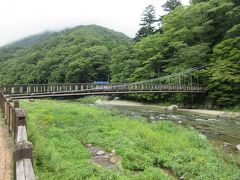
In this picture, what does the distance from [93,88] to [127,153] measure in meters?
16.3

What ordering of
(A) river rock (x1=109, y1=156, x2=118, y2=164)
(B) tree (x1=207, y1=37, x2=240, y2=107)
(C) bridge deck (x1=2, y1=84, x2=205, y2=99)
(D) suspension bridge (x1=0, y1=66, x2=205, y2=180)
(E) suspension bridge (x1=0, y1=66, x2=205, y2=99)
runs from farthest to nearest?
1. (B) tree (x1=207, y1=37, x2=240, y2=107)
2. (E) suspension bridge (x1=0, y1=66, x2=205, y2=99)
3. (C) bridge deck (x1=2, y1=84, x2=205, y2=99)
4. (A) river rock (x1=109, y1=156, x2=118, y2=164)
5. (D) suspension bridge (x1=0, y1=66, x2=205, y2=180)

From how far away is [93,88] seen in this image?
25.6 metres

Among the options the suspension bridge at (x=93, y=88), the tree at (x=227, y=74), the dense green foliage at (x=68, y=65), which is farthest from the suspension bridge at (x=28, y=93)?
the dense green foliage at (x=68, y=65)

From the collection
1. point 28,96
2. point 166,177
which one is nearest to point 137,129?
point 166,177

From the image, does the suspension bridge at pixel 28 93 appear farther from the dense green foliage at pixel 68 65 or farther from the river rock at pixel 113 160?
the dense green foliage at pixel 68 65

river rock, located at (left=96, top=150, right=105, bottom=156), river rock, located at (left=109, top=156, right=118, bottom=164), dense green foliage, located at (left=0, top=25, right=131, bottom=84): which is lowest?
river rock, located at (left=109, top=156, right=118, bottom=164)

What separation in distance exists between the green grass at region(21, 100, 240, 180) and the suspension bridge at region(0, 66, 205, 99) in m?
4.89

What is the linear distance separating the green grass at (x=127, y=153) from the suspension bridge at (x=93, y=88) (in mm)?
4890

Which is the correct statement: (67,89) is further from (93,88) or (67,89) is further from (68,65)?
(68,65)

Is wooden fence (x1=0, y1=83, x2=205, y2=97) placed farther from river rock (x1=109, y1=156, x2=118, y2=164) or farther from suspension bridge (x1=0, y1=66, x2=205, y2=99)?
Answer: river rock (x1=109, y1=156, x2=118, y2=164)

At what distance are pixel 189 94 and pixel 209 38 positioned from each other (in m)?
8.16

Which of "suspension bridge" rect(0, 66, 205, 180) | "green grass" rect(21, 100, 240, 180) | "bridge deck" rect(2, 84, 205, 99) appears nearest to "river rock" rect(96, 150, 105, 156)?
"green grass" rect(21, 100, 240, 180)

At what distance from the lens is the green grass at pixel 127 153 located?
24.3 feet

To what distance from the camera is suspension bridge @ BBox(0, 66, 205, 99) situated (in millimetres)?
18703
